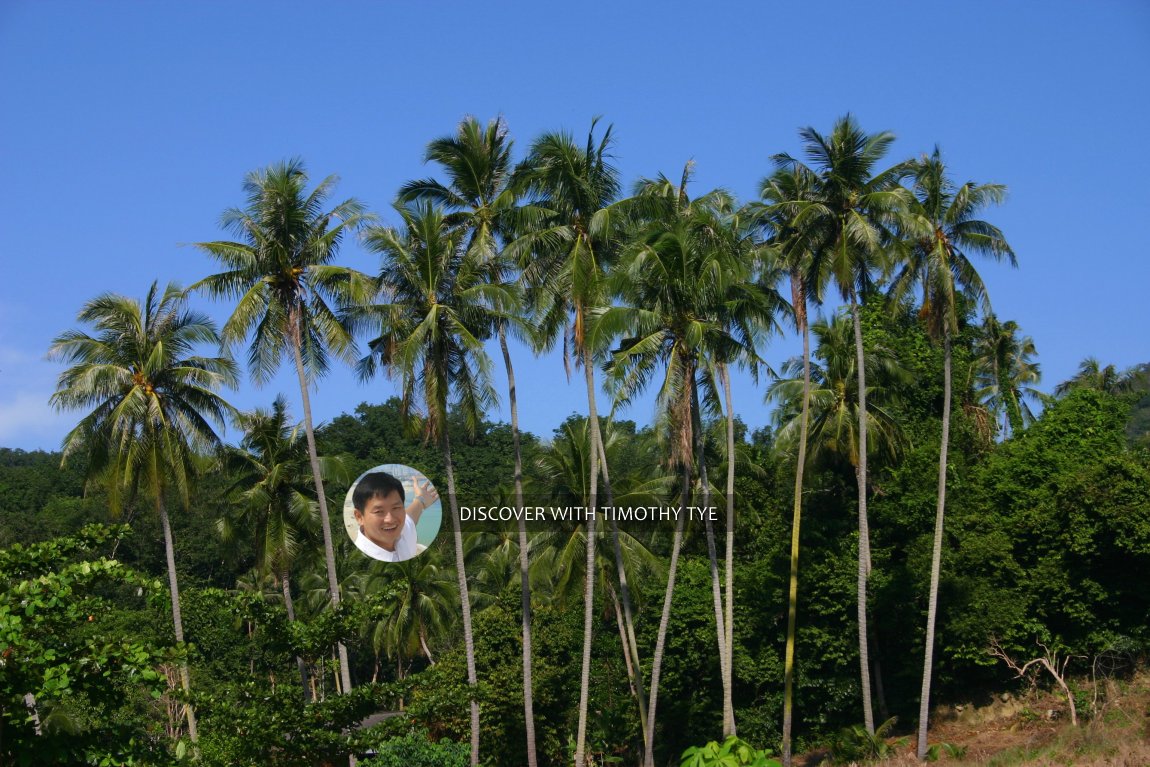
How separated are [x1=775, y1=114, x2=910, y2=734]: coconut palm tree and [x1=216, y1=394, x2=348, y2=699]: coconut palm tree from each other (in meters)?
14.7

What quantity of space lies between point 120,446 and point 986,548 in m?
22.9

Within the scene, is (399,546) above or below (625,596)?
above

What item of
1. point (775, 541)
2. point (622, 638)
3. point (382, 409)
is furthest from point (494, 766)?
point (382, 409)

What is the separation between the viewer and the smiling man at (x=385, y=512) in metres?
31.1

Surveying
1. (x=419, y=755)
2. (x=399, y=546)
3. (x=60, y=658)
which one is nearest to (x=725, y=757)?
(x=60, y=658)

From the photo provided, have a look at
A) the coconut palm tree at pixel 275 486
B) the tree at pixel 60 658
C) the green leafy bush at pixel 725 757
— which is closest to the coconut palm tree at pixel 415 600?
the coconut palm tree at pixel 275 486

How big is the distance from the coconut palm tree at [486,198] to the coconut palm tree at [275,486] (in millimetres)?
7304

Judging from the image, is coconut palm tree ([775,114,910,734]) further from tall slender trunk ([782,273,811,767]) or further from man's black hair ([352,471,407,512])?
man's black hair ([352,471,407,512])

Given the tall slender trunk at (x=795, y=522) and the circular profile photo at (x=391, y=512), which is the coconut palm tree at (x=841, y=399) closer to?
the tall slender trunk at (x=795, y=522)

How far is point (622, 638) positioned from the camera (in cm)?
3516

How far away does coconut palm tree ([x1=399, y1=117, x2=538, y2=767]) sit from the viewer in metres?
28.4

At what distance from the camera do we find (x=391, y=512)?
102 ft

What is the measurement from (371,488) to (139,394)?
662cm

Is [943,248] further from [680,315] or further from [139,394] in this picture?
[139,394]
